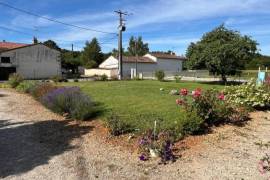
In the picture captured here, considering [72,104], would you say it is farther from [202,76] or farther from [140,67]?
[140,67]

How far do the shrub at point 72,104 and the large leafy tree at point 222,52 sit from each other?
19.5 metres

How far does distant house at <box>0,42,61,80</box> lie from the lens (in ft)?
145

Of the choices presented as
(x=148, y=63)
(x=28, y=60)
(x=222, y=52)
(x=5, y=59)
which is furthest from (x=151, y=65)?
(x=222, y=52)

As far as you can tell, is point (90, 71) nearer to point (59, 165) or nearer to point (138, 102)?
point (138, 102)

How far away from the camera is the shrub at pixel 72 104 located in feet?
29.6

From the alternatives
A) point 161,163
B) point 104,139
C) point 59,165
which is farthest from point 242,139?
point 59,165

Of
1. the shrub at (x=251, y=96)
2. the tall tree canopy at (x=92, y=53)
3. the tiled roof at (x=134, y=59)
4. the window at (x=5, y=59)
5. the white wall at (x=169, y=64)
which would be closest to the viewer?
the shrub at (x=251, y=96)

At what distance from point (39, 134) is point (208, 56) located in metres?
22.2

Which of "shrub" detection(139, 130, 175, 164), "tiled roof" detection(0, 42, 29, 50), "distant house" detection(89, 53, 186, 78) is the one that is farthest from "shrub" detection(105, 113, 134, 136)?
"distant house" detection(89, 53, 186, 78)

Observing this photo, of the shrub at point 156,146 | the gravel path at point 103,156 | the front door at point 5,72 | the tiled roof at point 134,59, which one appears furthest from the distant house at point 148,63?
the shrub at point 156,146

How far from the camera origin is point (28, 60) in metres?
46.4

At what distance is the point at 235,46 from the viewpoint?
88.4 ft

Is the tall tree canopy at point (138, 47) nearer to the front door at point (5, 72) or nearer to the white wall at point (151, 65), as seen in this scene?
the white wall at point (151, 65)

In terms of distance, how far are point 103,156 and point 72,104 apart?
3.78 m
